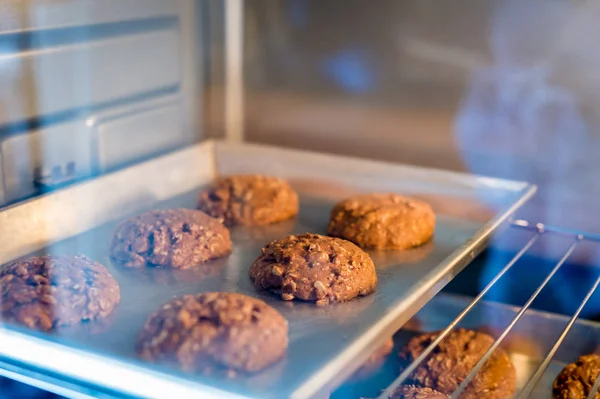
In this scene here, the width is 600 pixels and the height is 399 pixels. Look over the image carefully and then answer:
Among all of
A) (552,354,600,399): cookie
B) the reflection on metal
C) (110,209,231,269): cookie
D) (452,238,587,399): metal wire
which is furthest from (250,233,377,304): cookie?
the reflection on metal

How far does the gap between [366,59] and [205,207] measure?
58 centimetres

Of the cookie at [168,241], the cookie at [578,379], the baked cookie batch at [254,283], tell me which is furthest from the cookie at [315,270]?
the cookie at [578,379]

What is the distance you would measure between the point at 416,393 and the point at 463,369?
0.19 meters

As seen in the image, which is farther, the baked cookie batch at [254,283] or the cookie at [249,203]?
the cookie at [249,203]

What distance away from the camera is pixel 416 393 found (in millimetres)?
1453

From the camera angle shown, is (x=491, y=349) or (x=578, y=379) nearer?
(x=491, y=349)

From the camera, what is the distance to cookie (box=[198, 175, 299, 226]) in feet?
6.18

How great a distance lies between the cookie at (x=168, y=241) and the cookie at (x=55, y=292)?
185 mm

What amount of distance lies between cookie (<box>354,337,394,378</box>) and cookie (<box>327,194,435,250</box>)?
22cm

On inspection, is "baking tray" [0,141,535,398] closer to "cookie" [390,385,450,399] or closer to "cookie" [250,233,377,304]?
"cookie" [250,233,377,304]

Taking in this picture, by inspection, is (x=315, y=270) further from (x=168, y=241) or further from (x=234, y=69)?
(x=234, y=69)

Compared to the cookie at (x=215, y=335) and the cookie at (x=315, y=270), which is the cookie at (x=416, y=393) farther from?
the cookie at (x=215, y=335)

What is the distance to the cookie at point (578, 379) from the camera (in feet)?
5.00

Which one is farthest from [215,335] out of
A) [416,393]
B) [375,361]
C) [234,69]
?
[234,69]
